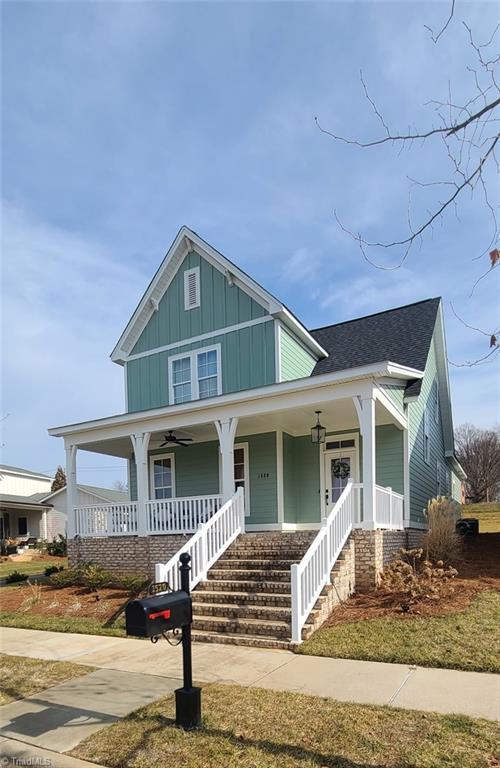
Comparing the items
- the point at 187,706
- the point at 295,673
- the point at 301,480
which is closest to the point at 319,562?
the point at 295,673

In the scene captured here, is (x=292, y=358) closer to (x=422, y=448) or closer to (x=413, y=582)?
(x=422, y=448)

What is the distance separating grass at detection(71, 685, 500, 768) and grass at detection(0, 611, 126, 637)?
13.0 ft

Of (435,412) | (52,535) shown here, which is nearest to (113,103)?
(435,412)

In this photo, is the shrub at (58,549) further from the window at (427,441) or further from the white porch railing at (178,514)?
the window at (427,441)

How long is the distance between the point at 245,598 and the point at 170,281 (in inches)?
383

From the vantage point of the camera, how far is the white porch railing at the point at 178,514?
1179cm

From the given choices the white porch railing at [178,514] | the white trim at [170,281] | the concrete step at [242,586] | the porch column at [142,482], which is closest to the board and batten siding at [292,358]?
the white trim at [170,281]

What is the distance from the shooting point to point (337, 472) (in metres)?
13.2

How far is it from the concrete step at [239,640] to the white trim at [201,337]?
25.8 feet

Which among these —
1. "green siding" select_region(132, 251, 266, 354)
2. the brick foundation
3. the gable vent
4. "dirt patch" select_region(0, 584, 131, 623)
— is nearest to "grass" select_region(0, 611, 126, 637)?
"dirt patch" select_region(0, 584, 131, 623)

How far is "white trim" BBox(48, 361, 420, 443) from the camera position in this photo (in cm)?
986

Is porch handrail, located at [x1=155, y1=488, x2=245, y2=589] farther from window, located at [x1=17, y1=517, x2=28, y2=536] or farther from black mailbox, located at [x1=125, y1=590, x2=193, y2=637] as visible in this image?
window, located at [x1=17, y1=517, x2=28, y2=536]

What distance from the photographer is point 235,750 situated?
12.8 feet

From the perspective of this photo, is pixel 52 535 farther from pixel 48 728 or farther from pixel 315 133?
pixel 315 133
